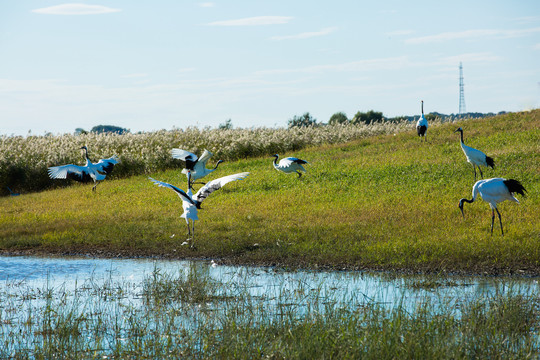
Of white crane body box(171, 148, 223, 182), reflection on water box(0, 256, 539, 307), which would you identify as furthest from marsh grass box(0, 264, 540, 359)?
white crane body box(171, 148, 223, 182)

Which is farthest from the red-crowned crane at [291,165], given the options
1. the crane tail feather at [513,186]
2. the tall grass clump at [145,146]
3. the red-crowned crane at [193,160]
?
the tall grass clump at [145,146]

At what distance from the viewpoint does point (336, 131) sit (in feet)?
108

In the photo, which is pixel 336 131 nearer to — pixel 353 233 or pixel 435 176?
pixel 435 176

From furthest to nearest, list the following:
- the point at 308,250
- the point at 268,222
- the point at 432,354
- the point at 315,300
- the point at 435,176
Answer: the point at 435,176 → the point at 268,222 → the point at 308,250 → the point at 315,300 → the point at 432,354

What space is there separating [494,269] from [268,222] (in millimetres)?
5821

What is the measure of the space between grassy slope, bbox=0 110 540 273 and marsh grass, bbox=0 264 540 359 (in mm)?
2730

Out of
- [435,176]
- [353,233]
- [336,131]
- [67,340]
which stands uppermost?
[336,131]

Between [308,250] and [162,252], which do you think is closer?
[308,250]

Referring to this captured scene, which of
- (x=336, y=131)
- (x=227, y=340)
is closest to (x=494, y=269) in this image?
(x=227, y=340)

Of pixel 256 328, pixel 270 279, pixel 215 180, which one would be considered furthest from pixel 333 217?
pixel 256 328

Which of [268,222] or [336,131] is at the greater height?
[336,131]

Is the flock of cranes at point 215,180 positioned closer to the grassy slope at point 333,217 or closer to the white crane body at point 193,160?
the white crane body at point 193,160

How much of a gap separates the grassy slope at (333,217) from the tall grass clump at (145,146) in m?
3.68

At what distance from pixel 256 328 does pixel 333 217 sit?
26.5 ft
